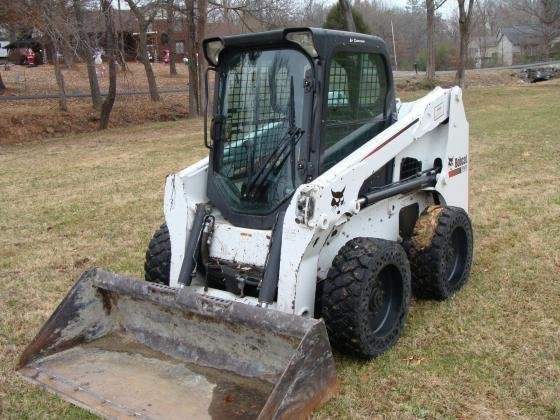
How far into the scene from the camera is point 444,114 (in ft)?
16.2

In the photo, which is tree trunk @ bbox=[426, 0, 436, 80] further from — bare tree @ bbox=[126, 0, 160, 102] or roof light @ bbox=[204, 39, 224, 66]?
roof light @ bbox=[204, 39, 224, 66]

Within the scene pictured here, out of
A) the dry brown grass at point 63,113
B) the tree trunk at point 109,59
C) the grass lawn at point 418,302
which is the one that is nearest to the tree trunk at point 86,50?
the dry brown grass at point 63,113

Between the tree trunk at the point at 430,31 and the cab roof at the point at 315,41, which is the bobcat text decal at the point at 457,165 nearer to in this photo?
the cab roof at the point at 315,41

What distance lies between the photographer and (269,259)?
3.72 meters

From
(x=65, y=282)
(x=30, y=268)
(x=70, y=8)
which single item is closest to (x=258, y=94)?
(x=65, y=282)

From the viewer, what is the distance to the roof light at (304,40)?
376cm

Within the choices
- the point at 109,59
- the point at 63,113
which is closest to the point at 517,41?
the point at 109,59

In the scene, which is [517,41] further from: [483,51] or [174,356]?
[174,356]

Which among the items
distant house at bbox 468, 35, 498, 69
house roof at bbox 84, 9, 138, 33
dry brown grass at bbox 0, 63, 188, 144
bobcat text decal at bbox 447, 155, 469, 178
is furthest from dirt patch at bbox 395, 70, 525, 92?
bobcat text decal at bbox 447, 155, 469, 178

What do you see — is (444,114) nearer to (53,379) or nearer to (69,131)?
(53,379)

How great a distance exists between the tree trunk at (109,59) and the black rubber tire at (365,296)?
16.2 metres

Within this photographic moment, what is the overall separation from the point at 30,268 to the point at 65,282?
2.03ft

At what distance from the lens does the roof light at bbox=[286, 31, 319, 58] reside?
12.3 feet

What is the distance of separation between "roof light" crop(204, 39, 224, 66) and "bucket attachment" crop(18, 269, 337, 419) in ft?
5.01
